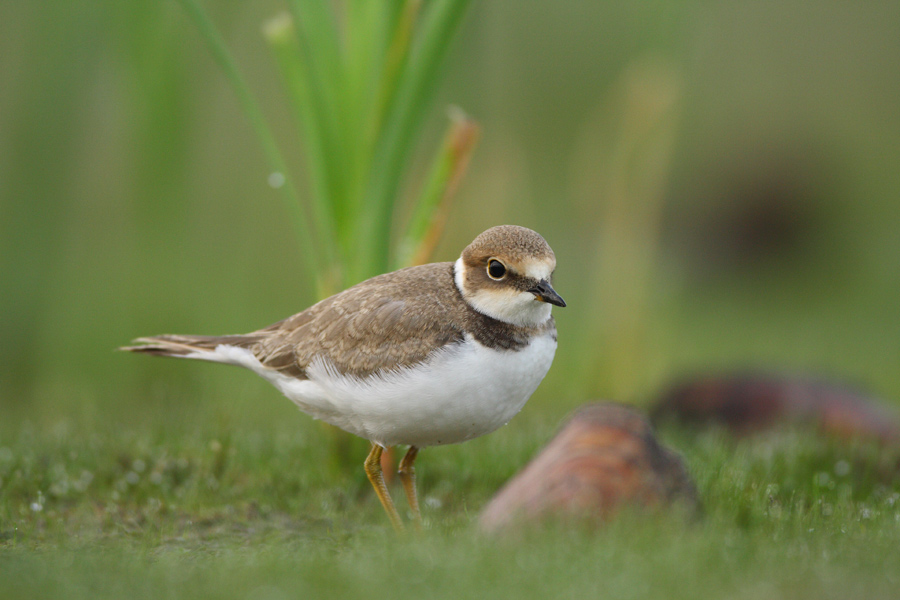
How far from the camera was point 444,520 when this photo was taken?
178 inches

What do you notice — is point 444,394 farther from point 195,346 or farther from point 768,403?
point 768,403

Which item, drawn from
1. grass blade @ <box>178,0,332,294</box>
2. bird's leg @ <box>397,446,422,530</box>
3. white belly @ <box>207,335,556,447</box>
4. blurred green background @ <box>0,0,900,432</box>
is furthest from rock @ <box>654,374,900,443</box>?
grass blade @ <box>178,0,332,294</box>

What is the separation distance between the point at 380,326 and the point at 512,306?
67cm

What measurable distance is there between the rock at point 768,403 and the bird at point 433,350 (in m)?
2.86

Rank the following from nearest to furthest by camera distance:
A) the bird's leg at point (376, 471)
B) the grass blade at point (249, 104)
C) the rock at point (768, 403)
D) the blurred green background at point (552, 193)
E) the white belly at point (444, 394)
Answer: the white belly at point (444, 394) < the bird's leg at point (376, 471) < the grass blade at point (249, 104) < the rock at point (768, 403) < the blurred green background at point (552, 193)

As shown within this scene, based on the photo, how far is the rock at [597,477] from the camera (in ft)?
12.5

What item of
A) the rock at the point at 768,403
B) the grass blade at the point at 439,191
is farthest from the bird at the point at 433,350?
the rock at the point at 768,403

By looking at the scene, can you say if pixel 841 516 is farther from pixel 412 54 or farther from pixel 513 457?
pixel 412 54

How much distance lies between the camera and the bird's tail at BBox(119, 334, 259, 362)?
5141 mm

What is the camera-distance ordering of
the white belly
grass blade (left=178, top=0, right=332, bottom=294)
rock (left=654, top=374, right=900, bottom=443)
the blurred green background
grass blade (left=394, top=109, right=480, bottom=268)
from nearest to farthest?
the white belly < grass blade (left=178, top=0, right=332, bottom=294) < grass blade (left=394, top=109, right=480, bottom=268) < rock (left=654, top=374, right=900, bottom=443) < the blurred green background

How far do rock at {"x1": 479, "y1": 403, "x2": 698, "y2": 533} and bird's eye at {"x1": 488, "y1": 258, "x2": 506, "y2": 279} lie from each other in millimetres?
784

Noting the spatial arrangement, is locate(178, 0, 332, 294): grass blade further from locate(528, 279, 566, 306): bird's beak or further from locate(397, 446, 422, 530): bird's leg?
locate(528, 279, 566, 306): bird's beak

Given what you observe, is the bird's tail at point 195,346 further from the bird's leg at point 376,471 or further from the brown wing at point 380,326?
the bird's leg at point 376,471

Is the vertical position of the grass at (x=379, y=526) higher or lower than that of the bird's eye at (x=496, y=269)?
lower
